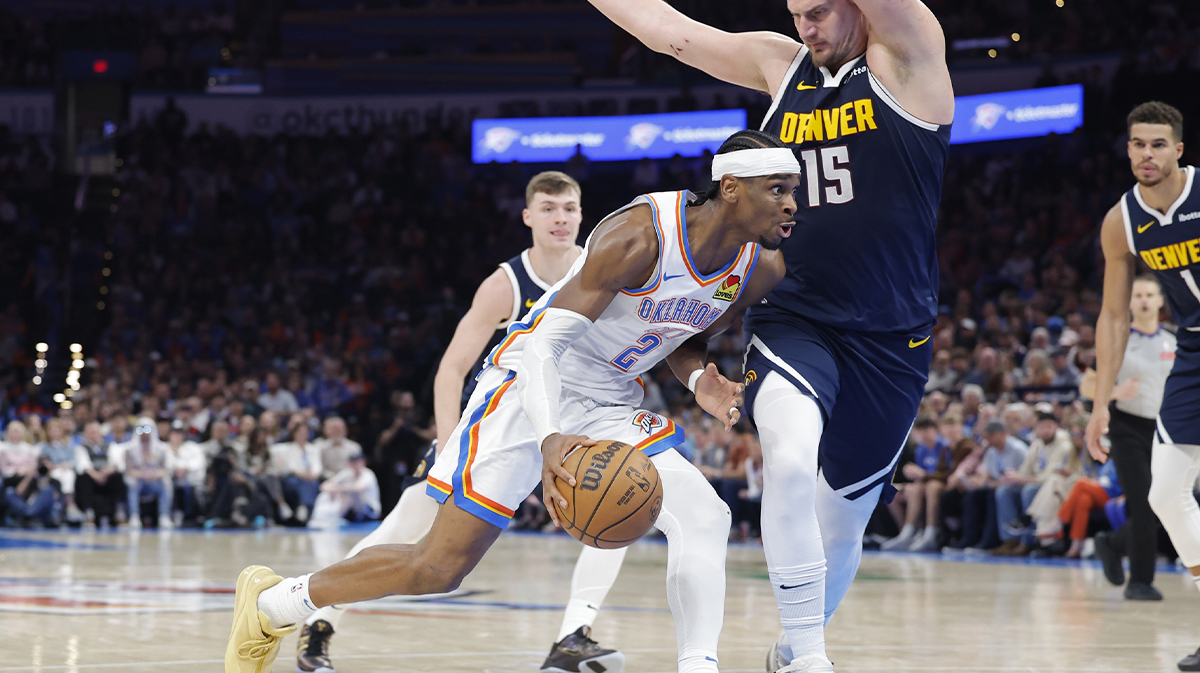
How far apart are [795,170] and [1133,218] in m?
2.72

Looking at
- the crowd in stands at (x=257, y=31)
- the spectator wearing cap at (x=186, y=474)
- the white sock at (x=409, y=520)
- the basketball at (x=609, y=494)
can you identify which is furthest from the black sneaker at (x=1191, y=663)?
the crowd in stands at (x=257, y=31)

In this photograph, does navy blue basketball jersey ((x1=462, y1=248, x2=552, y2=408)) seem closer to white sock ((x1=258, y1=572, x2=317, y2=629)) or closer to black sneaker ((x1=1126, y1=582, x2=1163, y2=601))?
white sock ((x1=258, y1=572, x2=317, y2=629))

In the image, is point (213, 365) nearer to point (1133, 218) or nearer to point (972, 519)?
point (972, 519)

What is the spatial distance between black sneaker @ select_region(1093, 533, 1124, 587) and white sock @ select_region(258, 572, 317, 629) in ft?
19.3

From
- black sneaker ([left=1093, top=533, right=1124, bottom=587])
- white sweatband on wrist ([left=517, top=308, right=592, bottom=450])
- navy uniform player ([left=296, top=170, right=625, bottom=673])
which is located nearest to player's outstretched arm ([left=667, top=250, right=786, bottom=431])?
white sweatband on wrist ([left=517, top=308, right=592, bottom=450])

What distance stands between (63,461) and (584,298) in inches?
509

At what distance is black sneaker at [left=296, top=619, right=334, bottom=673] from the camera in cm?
475

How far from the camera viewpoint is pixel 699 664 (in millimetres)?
3504

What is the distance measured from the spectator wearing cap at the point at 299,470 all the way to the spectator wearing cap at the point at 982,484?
7.86 meters

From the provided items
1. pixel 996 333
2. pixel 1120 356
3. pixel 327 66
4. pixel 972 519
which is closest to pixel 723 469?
pixel 972 519

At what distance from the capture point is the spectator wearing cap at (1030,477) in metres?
10.8

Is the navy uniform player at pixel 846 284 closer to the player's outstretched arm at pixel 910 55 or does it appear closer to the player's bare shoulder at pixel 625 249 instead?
the player's outstretched arm at pixel 910 55

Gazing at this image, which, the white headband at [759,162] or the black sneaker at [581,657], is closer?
the white headband at [759,162]

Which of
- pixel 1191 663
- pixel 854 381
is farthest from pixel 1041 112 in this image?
pixel 854 381
